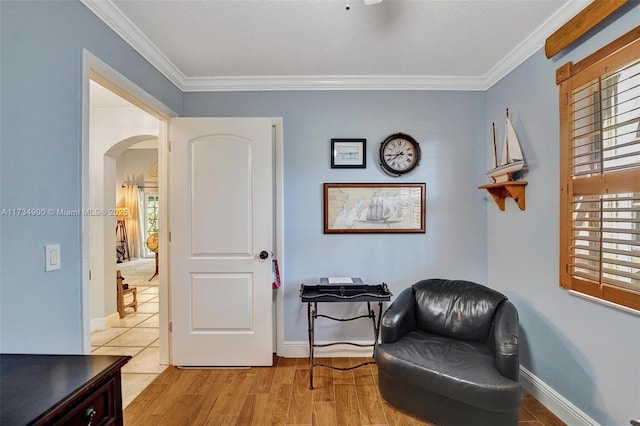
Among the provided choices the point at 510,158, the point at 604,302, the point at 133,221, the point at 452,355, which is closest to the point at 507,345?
the point at 452,355

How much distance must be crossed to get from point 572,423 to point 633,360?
2.12ft

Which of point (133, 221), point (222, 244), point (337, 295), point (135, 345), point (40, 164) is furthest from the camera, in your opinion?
point (133, 221)

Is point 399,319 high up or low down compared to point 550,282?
down

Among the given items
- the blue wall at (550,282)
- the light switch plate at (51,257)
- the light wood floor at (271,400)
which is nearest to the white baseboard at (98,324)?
the light wood floor at (271,400)

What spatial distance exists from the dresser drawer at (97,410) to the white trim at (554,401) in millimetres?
2384

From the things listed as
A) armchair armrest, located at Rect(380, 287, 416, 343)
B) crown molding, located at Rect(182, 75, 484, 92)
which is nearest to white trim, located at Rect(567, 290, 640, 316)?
armchair armrest, located at Rect(380, 287, 416, 343)

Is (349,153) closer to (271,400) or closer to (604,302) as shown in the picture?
(604,302)

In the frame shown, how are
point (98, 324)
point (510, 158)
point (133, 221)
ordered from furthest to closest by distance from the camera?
point (133, 221), point (98, 324), point (510, 158)

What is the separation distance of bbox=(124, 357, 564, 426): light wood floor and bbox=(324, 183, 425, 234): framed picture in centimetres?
123

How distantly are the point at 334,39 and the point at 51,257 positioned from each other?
6.89 ft

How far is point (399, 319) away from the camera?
6.81 feet

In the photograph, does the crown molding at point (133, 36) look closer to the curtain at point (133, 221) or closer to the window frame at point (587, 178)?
the window frame at point (587, 178)

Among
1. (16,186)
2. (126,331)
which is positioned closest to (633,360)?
(16,186)

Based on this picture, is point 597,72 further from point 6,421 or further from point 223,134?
point 6,421
